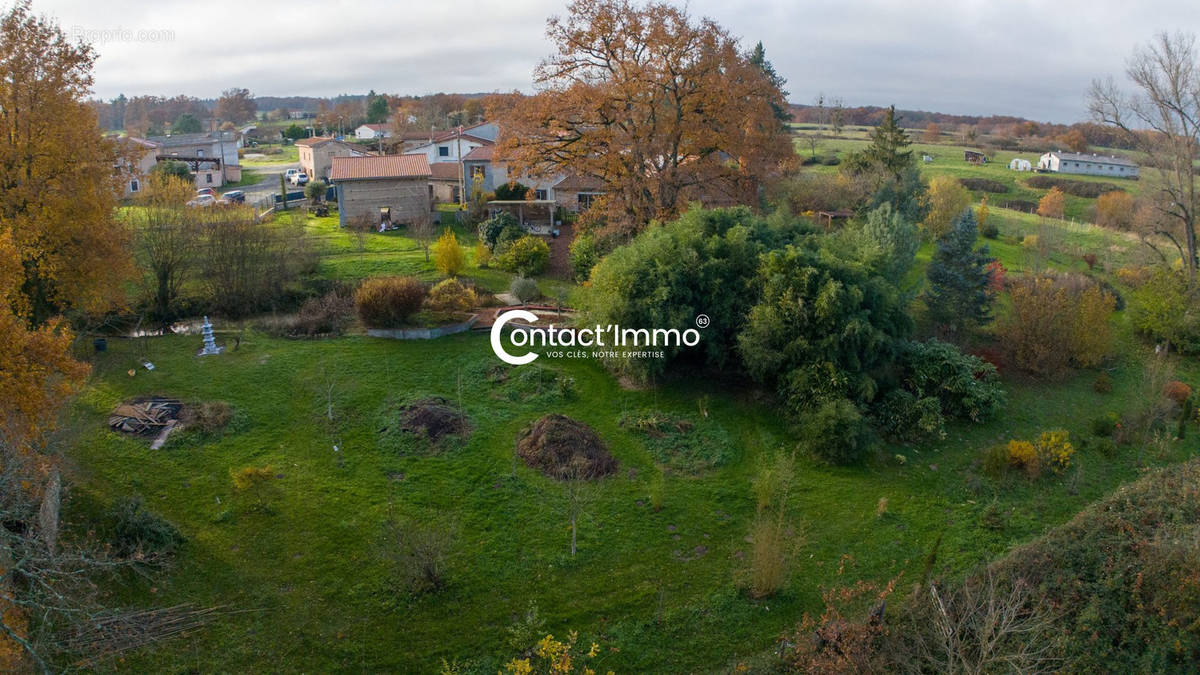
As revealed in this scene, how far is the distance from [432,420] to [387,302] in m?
5.15

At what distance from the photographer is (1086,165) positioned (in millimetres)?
56906

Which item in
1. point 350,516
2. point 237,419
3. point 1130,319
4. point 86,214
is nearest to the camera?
point 350,516

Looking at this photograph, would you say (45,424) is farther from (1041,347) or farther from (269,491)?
(1041,347)

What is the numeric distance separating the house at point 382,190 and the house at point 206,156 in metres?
16.7

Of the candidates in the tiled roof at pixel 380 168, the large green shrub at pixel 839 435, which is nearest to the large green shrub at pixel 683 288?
the large green shrub at pixel 839 435

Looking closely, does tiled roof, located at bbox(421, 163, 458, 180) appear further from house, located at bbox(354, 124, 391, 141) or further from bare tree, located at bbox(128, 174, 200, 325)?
house, located at bbox(354, 124, 391, 141)

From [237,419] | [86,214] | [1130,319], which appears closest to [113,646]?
[237,419]

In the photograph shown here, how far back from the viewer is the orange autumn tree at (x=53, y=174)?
47.5ft

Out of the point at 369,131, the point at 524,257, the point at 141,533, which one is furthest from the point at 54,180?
the point at 369,131

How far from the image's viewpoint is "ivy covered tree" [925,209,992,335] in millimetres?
19422

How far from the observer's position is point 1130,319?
2133 centimetres

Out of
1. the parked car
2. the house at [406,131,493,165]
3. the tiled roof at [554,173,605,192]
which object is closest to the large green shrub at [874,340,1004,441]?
the tiled roof at [554,173,605,192]

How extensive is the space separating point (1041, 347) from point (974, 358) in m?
2.21

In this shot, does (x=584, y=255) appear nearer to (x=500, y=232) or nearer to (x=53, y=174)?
(x=500, y=232)
